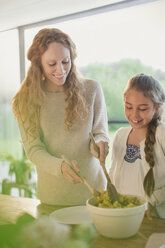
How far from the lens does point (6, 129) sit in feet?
15.4

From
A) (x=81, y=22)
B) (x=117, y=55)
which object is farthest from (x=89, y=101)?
(x=81, y=22)

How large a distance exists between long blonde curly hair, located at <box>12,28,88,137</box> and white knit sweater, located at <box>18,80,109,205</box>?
0.04 metres

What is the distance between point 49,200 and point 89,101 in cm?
55

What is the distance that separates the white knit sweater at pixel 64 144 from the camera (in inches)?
63.4

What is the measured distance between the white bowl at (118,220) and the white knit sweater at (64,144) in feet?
1.95

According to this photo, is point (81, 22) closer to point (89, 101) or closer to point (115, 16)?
point (115, 16)

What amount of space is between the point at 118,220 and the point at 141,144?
0.65m

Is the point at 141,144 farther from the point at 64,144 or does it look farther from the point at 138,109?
the point at 64,144

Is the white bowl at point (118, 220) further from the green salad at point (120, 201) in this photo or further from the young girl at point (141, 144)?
the young girl at point (141, 144)

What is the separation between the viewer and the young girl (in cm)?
152

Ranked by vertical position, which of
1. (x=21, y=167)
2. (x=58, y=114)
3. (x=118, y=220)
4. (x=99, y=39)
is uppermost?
(x=99, y=39)

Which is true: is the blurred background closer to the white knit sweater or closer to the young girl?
the white knit sweater

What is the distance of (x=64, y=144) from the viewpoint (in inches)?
63.3

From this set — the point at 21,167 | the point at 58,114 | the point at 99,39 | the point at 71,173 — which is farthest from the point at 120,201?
the point at 21,167
